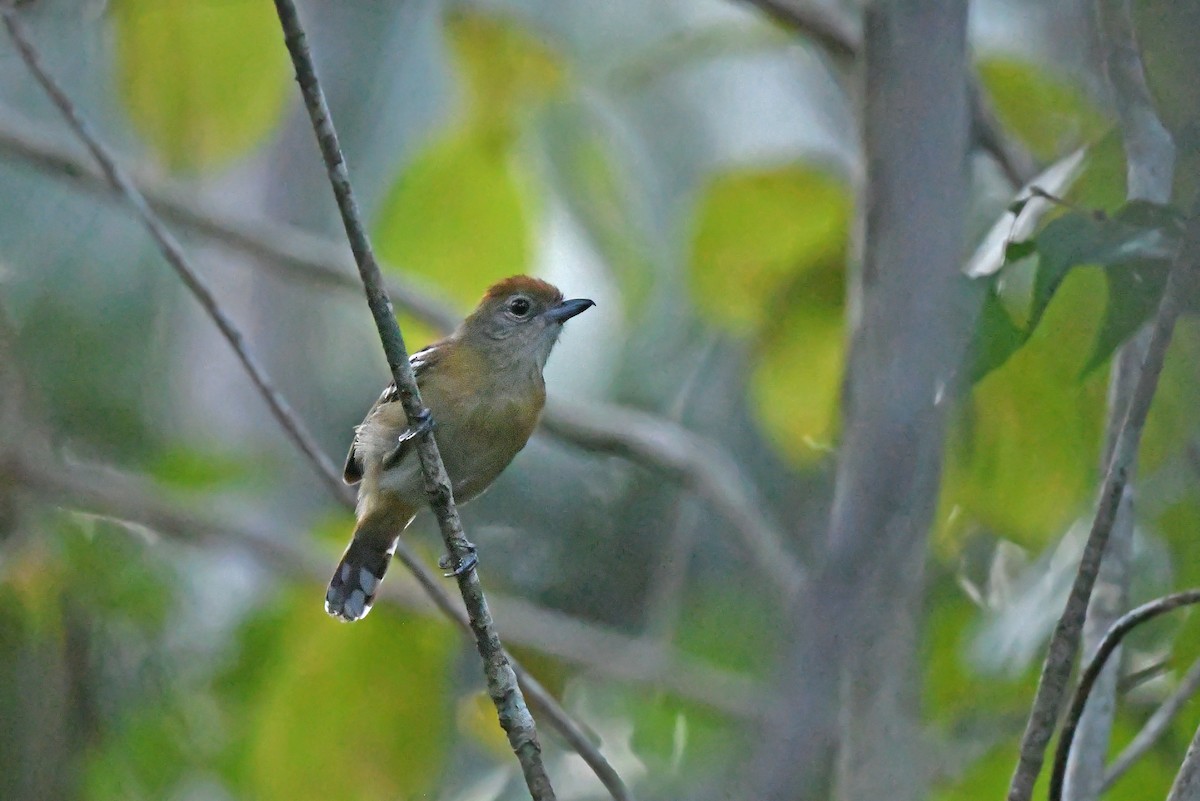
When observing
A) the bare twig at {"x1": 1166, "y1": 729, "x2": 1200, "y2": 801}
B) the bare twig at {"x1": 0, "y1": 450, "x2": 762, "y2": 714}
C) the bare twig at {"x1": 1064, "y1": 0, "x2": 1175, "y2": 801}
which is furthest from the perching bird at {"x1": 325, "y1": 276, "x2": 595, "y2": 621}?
the bare twig at {"x1": 1166, "y1": 729, "x2": 1200, "y2": 801}

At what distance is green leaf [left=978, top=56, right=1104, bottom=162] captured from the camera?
13.6 ft

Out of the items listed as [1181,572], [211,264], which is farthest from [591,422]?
[211,264]

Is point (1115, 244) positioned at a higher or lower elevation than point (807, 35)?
lower

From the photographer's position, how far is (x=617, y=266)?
194 inches

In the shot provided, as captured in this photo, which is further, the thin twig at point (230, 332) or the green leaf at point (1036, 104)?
the green leaf at point (1036, 104)

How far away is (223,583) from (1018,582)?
4.28 m

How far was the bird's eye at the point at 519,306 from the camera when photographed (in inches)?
177

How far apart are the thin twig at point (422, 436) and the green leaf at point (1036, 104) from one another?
2362 mm

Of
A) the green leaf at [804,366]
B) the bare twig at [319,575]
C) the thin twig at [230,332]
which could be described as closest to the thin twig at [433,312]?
the green leaf at [804,366]

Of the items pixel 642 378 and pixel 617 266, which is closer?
pixel 617 266

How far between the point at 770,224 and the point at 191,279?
2.02m

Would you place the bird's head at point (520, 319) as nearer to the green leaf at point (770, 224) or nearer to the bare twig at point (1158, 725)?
the green leaf at point (770, 224)

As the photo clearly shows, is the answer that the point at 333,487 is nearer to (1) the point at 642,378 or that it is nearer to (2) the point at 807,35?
(2) the point at 807,35

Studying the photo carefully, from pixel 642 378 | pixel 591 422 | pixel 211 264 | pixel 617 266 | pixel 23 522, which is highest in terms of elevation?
pixel 211 264
